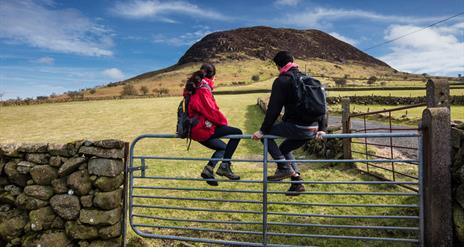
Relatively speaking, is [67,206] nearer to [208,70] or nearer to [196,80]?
[196,80]

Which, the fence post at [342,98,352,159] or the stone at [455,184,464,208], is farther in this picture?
the fence post at [342,98,352,159]

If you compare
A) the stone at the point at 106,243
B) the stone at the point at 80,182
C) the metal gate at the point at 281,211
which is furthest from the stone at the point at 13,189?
the metal gate at the point at 281,211

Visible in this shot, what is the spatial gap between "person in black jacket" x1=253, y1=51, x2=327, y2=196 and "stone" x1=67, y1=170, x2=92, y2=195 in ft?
9.09

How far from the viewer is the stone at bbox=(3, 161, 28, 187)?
19.5 feet

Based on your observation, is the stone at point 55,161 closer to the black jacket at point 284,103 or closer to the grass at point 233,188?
the grass at point 233,188

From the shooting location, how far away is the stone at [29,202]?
229 inches

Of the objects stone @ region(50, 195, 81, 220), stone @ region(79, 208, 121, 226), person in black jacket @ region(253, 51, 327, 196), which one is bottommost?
stone @ region(79, 208, 121, 226)

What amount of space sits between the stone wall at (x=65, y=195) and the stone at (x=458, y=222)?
5032mm

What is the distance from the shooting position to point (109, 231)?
5809 millimetres

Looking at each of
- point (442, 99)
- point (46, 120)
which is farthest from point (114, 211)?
point (46, 120)

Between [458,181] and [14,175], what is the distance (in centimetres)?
685

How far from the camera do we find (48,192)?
5836mm

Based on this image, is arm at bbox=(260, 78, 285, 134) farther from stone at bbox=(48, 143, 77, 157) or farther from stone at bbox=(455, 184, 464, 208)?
stone at bbox=(48, 143, 77, 157)

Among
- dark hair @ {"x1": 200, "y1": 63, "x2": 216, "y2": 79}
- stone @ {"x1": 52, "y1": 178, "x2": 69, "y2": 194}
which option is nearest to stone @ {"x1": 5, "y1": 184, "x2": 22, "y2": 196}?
stone @ {"x1": 52, "y1": 178, "x2": 69, "y2": 194}
